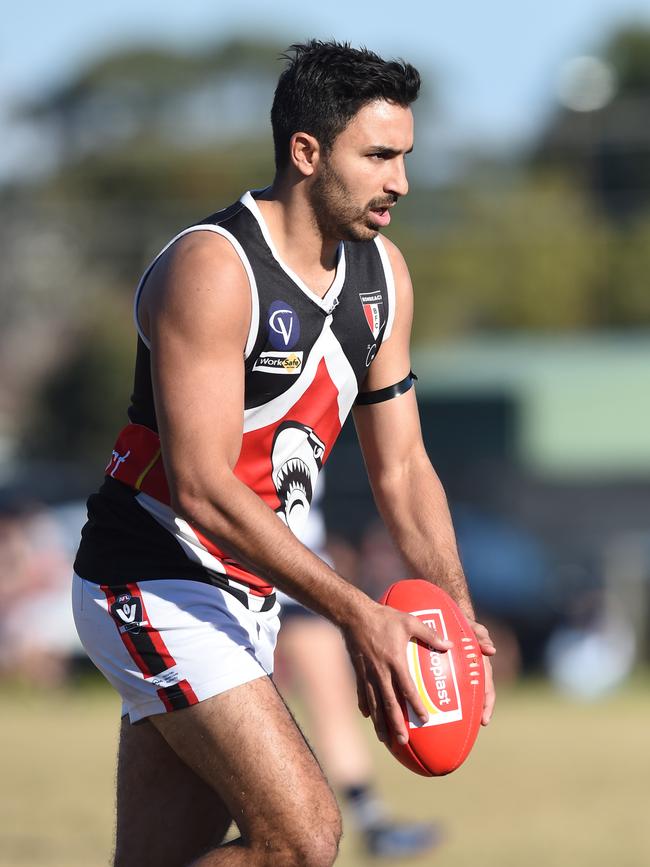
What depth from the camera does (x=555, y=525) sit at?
76.2ft

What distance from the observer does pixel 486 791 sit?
982 cm

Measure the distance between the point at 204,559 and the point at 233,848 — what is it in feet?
2.69

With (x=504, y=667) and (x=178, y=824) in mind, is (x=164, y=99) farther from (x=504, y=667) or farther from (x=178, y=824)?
(x=178, y=824)

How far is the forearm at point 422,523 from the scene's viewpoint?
476 cm

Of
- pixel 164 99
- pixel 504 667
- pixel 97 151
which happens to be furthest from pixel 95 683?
pixel 164 99

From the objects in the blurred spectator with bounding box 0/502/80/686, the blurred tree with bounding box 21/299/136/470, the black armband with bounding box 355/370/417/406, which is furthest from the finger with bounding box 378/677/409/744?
the blurred tree with bounding box 21/299/136/470

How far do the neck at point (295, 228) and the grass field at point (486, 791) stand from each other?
3.80 meters

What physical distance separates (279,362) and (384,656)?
91cm

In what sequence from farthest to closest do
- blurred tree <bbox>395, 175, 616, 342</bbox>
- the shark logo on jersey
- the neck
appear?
blurred tree <bbox>395, 175, 616, 342</bbox>, the shark logo on jersey, the neck

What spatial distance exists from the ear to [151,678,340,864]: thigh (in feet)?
4.66

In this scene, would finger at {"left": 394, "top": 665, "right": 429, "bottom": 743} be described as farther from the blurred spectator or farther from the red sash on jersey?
the blurred spectator

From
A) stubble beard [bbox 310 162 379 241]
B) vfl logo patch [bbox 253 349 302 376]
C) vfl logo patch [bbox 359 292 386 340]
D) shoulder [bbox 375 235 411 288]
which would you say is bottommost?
vfl logo patch [bbox 253 349 302 376]

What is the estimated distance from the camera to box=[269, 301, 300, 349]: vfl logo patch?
172 inches

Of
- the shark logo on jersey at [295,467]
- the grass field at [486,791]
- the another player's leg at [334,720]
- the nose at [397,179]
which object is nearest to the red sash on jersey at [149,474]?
the shark logo on jersey at [295,467]
